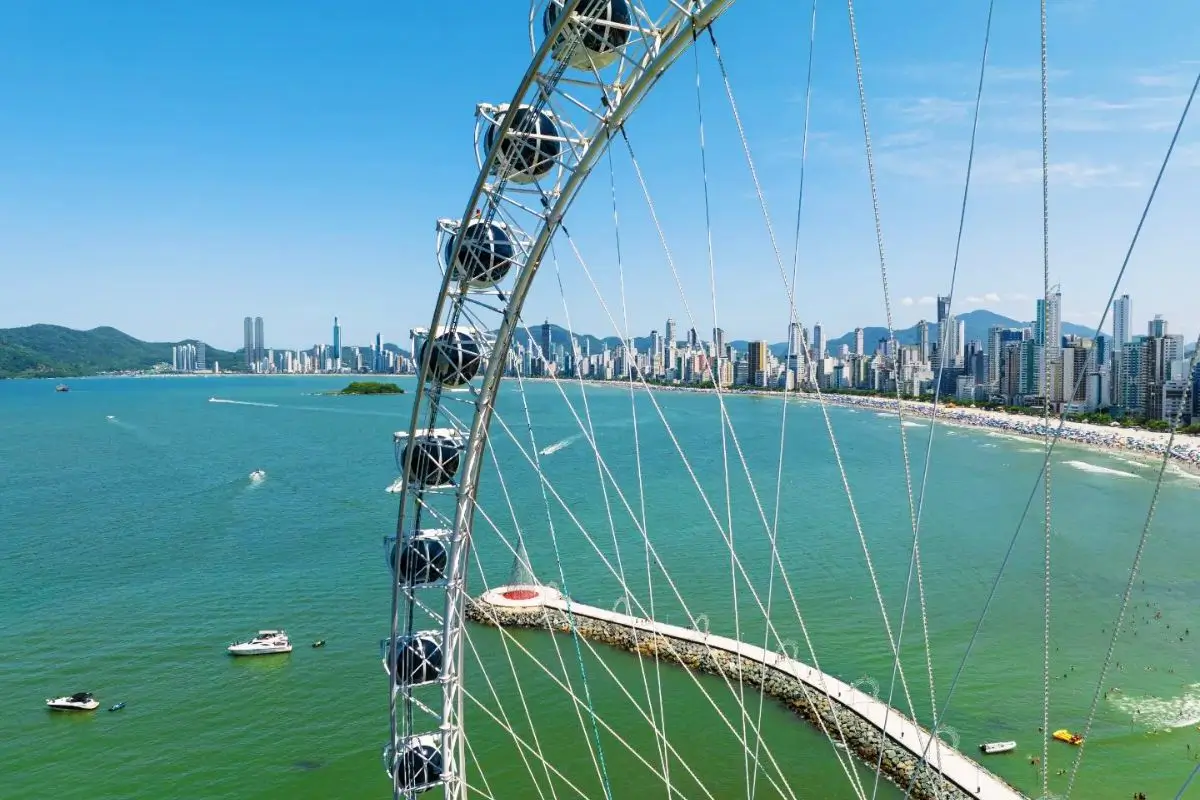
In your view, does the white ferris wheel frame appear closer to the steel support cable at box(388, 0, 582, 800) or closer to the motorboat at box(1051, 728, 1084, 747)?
the steel support cable at box(388, 0, 582, 800)

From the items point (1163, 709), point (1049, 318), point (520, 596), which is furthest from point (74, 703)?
point (1163, 709)

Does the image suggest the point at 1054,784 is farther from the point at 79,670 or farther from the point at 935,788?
the point at 79,670

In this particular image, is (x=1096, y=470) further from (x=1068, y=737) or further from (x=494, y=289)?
(x=494, y=289)

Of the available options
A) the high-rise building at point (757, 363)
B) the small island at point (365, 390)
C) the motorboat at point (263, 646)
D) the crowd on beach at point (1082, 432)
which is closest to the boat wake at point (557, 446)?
the crowd on beach at point (1082, 432)

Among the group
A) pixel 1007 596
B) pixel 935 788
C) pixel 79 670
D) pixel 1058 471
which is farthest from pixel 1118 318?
pixel 79 670

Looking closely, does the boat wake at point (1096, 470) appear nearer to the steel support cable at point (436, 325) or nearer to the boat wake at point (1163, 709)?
the boat wake at point (1163, 709)

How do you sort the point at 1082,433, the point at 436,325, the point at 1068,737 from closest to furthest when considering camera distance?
the point at 436,325, the point at 1068,737, the point at 1082,433
